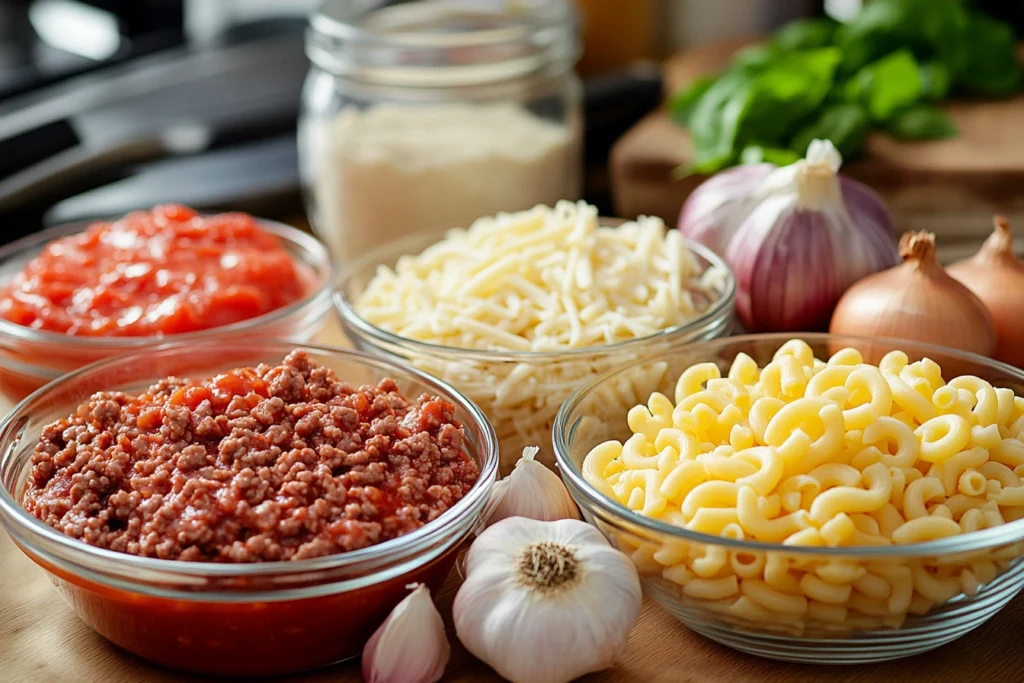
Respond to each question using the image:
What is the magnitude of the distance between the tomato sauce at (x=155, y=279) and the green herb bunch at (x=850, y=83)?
0.94m

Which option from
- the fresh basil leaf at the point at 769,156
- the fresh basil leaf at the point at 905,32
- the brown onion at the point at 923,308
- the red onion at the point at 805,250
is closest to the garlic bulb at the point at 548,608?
the brown onion at the point at 923,308

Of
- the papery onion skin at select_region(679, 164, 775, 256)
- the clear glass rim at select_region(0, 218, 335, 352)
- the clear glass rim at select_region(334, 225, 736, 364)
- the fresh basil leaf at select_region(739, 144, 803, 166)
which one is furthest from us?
the fresh basil leaf at select_region(739, 144, 803, 166)

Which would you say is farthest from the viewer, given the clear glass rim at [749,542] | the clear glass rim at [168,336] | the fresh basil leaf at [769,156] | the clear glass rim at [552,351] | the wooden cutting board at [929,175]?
the wooden cutting board at [929,175]

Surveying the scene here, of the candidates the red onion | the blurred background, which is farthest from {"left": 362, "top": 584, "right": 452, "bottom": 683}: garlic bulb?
the blurred background

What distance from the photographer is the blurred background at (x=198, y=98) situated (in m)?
2.50

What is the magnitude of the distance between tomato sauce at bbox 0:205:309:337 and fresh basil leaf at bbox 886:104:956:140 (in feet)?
4.44

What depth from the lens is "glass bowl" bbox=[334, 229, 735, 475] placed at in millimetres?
1756

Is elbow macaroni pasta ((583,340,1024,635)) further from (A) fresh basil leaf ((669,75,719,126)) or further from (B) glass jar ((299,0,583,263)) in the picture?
(A) fresh basil leaf ((669,75,719,126))

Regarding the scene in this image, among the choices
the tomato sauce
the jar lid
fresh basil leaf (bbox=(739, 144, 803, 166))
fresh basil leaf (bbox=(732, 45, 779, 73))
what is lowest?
the tomato sauce

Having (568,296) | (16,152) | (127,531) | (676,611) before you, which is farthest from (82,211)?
(676,611)

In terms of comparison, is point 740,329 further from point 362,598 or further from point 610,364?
point 362,598

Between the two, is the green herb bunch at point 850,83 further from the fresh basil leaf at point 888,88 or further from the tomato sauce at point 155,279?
the tomato sauce at point 155,279

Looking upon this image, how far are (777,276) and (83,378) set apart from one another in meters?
1.14

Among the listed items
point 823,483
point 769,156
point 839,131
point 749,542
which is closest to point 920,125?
point 839,131
